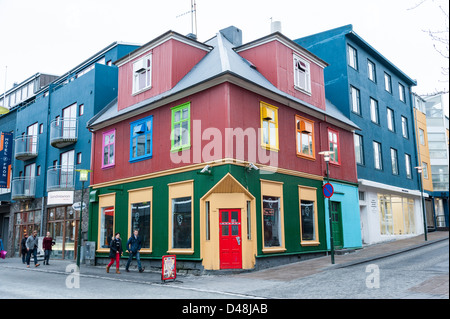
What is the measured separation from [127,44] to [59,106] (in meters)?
6.16

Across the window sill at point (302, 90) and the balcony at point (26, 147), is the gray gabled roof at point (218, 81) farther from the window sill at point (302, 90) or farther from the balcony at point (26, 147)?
the balcony at point (26, 147)

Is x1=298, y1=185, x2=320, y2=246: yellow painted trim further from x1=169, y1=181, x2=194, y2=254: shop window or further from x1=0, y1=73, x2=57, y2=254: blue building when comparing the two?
x1=0, y1=73, x2=57, y2=254: blue building

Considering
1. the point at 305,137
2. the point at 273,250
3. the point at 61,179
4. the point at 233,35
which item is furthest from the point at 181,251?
the point at 61,179

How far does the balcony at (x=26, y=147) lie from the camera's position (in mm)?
29984

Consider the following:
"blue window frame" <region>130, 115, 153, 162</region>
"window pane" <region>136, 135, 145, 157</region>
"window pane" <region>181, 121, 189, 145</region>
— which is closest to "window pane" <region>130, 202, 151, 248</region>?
"blue window frame" <region>130, 115, 153, 162</region>

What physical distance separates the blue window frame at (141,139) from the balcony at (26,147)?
12898 millimetres

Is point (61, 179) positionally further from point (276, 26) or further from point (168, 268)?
point (276, 26)

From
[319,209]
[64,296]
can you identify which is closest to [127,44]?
[319,209]

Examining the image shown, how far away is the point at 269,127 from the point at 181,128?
374cm

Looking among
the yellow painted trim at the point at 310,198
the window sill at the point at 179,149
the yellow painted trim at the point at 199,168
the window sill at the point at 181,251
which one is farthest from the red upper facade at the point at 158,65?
the yellow painted trim at the point at 310,198

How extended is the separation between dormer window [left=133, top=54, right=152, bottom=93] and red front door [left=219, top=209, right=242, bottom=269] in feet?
25.4

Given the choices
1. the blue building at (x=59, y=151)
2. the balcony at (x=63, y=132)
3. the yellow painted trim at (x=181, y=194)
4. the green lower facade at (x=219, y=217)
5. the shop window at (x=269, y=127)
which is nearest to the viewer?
the green lower facade at (x=219, y=217)

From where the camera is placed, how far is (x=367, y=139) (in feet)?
87.4
